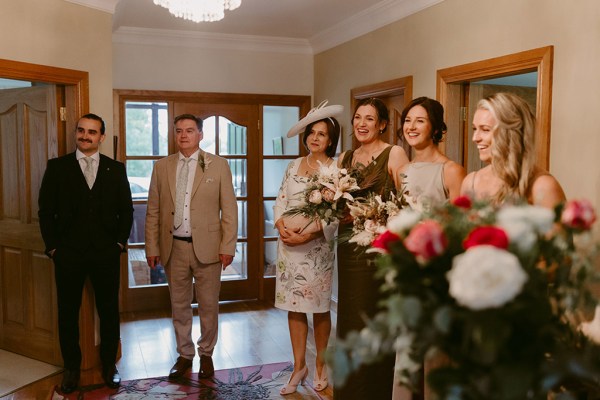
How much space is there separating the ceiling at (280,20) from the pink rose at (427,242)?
324 cm

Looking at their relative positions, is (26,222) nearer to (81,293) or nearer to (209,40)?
(81,293)

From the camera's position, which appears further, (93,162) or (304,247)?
(93,162)

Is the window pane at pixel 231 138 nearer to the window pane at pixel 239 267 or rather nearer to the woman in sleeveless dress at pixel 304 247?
the window pane at pixel 239 267

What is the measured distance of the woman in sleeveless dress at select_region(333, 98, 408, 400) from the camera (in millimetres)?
3021

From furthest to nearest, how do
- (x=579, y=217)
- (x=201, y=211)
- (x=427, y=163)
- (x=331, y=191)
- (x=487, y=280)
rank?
(x=201, y=211) < (x=331, y=191) < (x=427, y=163) < (x=579, y=217) < (x=487, y=280)

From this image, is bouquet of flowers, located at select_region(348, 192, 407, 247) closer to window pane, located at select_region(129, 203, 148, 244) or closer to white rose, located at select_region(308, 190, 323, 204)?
white rose, located at select_region(308, 190, 323, 204)

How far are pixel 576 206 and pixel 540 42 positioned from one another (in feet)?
7.23

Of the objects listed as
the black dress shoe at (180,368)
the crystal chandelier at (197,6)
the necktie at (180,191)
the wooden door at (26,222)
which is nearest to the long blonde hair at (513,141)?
the crystal chandelier at (197,6)

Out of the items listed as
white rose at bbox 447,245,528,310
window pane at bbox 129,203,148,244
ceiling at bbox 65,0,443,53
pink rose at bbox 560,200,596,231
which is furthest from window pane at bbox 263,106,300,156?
white rose at bbox 447,245,528,310

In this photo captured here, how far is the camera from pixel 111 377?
3629mm

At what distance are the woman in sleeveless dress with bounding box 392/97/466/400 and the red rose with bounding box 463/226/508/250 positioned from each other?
5.40ft

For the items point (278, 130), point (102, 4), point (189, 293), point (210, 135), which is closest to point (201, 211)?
point (189, 293)

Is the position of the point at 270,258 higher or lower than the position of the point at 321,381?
higher

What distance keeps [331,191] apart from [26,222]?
2228 mm
